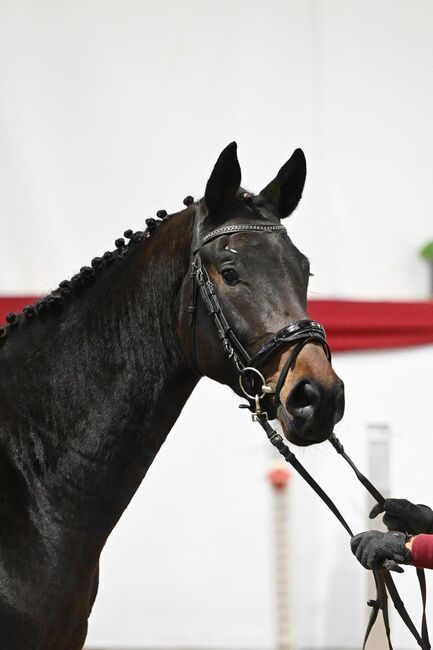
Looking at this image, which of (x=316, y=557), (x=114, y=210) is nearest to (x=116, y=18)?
(x=114, y=210)

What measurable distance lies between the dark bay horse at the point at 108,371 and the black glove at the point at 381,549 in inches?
15.3

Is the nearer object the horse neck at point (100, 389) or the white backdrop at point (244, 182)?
the horse neck at point (100, 389)

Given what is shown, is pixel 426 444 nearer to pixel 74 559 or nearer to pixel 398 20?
pixel 398 20

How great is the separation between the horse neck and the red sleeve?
2.21ft

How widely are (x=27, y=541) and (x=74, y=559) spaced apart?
0.12 meters

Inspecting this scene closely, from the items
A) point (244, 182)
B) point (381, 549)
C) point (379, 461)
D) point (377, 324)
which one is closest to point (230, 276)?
point (381, 549)

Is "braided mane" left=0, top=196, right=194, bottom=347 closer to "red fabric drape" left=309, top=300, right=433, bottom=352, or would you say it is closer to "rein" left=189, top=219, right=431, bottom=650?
"rein" left=189, top=219, right=431, bottom=650

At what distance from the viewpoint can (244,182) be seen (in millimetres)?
4312

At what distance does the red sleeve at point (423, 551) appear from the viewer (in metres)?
1.93

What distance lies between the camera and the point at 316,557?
4434 millimetres

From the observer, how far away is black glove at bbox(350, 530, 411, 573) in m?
1.96

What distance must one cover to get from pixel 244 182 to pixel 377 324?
1.05m

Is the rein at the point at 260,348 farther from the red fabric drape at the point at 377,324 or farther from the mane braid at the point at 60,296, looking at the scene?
the red fabric drape at the point at 377,324

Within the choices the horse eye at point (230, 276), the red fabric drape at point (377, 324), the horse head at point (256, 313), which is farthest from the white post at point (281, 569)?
the horse eye at point (230, 276)
